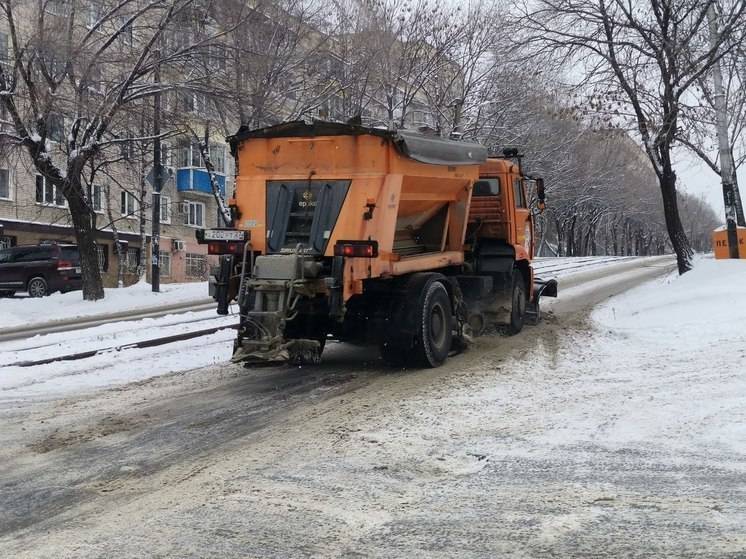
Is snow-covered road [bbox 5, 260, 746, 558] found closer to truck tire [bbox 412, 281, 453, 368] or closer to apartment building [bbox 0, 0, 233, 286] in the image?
truck tire [bbox 412, 281, 453, 368]

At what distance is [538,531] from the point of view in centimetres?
421

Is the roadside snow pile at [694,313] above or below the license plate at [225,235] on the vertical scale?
below

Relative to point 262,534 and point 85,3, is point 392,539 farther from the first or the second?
point 85,3

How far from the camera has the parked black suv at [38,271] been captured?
25.6 meters

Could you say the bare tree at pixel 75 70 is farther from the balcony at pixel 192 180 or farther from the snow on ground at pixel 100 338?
the balcony at pixel 192 180

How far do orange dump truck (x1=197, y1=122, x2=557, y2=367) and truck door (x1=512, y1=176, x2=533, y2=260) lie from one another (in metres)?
2.32

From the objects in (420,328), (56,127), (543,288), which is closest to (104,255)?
(56,127)

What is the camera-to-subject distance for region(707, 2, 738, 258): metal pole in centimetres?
1689

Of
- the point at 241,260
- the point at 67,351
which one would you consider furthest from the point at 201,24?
the point at 241,260

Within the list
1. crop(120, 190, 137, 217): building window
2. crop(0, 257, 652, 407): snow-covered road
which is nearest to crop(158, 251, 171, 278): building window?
crop(120, 190, 137, 217): building window

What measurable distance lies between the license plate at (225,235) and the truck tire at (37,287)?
19.2 meters

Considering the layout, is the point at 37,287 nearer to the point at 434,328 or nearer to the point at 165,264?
the point at 165,264

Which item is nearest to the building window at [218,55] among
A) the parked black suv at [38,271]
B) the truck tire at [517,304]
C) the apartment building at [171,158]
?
the apartment building at [171,158]

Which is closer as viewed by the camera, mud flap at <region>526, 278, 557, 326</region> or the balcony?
mud flap at <region>526, 278, 557, 326</region>
